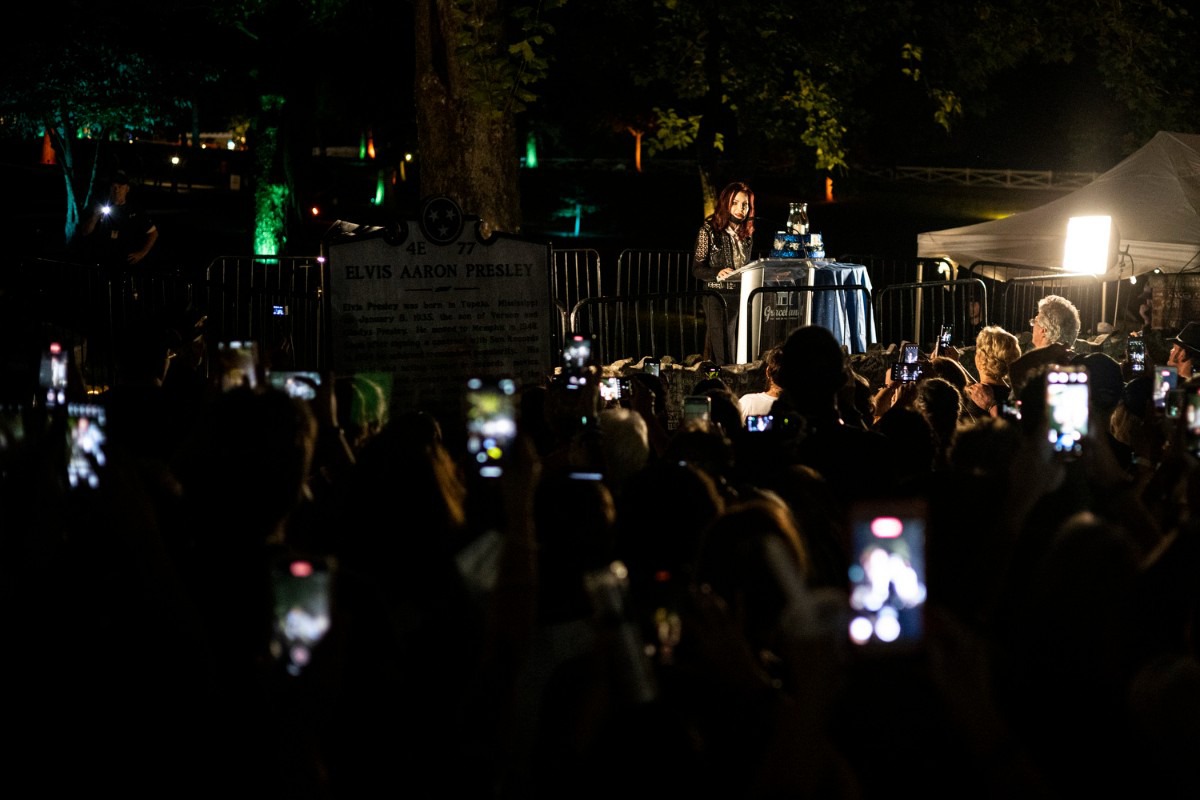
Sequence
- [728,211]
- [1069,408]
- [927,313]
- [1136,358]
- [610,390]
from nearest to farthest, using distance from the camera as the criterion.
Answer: [1069,408] → [610,390] → [1136,358] → [728,211] → [927,313]

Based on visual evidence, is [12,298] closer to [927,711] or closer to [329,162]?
[927,711]

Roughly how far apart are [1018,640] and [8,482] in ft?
9.94

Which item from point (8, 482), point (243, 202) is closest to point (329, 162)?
point (243, 202)

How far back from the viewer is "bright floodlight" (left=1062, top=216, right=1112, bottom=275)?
1551 cm

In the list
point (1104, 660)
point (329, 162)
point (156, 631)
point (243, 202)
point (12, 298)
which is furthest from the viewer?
point (329, 162)

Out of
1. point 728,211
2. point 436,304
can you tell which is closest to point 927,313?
point 728,211

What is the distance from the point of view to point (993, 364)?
8.44 m

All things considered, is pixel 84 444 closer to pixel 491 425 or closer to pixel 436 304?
pixel 491 425

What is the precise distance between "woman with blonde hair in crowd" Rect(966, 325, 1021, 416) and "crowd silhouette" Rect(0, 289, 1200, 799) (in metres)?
3.56

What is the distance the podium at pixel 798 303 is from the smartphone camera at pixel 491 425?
861cm

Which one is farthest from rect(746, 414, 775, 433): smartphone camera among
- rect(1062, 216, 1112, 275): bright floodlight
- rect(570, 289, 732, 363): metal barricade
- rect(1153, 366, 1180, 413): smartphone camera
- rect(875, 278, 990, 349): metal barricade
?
rect(1062, 216, 1112, 275): bright floodlight

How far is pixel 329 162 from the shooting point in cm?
4628

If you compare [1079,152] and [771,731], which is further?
[1079,152]

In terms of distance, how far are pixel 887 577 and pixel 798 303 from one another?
10346 mm
